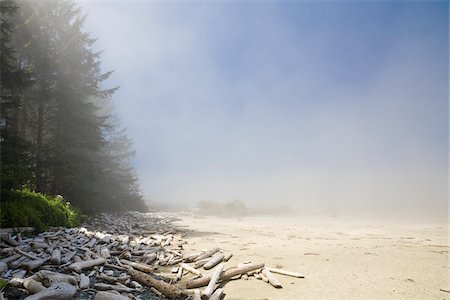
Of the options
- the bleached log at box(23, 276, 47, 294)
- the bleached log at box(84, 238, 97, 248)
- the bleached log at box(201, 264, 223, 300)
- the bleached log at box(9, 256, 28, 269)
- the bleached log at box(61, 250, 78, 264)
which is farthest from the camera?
the bleached log at box(84, 238, 97, 248)

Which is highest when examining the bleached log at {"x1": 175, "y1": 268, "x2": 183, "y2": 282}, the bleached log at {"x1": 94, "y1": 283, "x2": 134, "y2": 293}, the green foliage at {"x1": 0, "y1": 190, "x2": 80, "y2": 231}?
the green foliage at {"x1": 0, "y1": 190, "x2": 80, "y2": 231}

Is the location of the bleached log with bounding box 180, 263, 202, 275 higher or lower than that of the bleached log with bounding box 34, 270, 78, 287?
lower

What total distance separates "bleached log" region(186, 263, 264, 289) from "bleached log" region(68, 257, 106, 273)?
9.32 feet

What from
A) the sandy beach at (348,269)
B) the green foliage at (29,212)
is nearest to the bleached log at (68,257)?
the green foliage at (29,212)

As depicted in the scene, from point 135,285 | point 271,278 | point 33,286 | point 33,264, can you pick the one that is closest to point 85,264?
point 33,264

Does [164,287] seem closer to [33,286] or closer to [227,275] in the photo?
[227,275]

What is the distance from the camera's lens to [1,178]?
10758mm

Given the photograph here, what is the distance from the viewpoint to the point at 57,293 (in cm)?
562

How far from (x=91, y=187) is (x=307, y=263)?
1795 cm

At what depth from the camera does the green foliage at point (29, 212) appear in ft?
34.4

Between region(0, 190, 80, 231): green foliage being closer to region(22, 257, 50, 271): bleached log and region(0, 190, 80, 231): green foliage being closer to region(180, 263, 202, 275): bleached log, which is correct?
region(22, 257, 50, 271): bleached log

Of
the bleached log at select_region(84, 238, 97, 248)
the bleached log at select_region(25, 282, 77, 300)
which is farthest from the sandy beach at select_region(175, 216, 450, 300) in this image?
the bleached log at select_region(84, 238, 97, 248)

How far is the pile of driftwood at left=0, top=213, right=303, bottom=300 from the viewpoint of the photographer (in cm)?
643

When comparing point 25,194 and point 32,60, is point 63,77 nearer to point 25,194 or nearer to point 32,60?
point 32,60
